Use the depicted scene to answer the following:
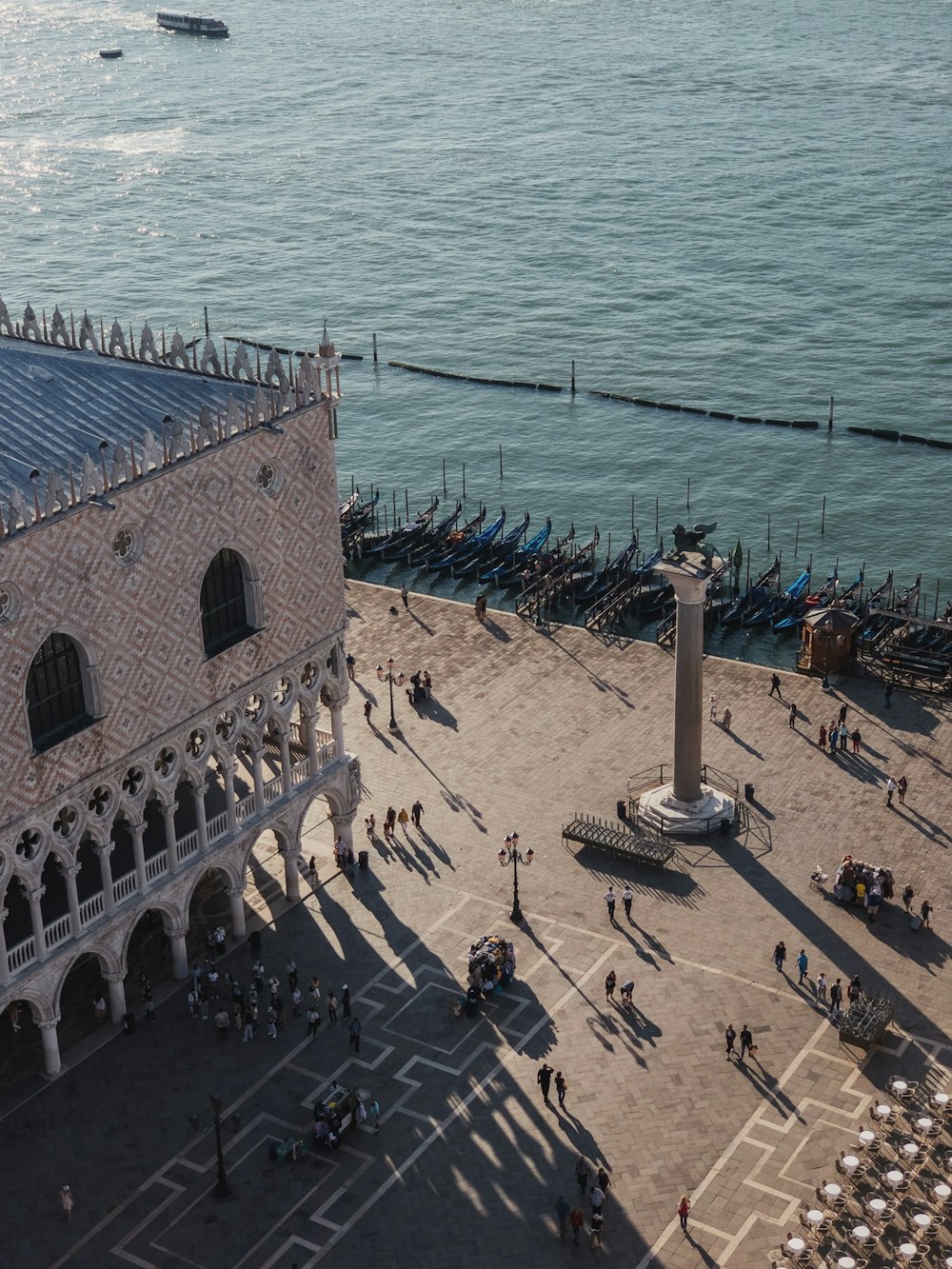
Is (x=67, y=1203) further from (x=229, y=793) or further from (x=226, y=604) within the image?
(x=226, y=604)

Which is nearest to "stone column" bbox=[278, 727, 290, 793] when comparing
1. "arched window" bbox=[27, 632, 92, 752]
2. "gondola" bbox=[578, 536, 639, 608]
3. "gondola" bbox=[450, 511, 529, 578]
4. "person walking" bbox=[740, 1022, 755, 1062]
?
"arched window" bbox=[27, 632, 92, 752]

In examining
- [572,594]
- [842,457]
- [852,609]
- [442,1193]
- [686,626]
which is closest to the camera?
[442,1193]

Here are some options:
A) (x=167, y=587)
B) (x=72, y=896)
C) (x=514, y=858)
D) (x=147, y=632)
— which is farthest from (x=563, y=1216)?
(x=167, y=587)

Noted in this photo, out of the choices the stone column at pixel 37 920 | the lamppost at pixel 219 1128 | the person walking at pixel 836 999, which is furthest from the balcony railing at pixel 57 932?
the person walking at pixel 836 999

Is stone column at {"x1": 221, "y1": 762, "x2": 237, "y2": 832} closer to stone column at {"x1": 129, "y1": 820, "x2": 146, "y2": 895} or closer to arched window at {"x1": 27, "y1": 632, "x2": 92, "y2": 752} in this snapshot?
stone column at {"x1": 129, "y1": 820, "x2": 146, "y2": 895}

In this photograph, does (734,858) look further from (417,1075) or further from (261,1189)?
(261,1189)

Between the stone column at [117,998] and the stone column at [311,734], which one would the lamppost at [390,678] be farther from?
the stone column at [117,998]

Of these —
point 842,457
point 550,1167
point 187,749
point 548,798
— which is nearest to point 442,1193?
point 550,1167
